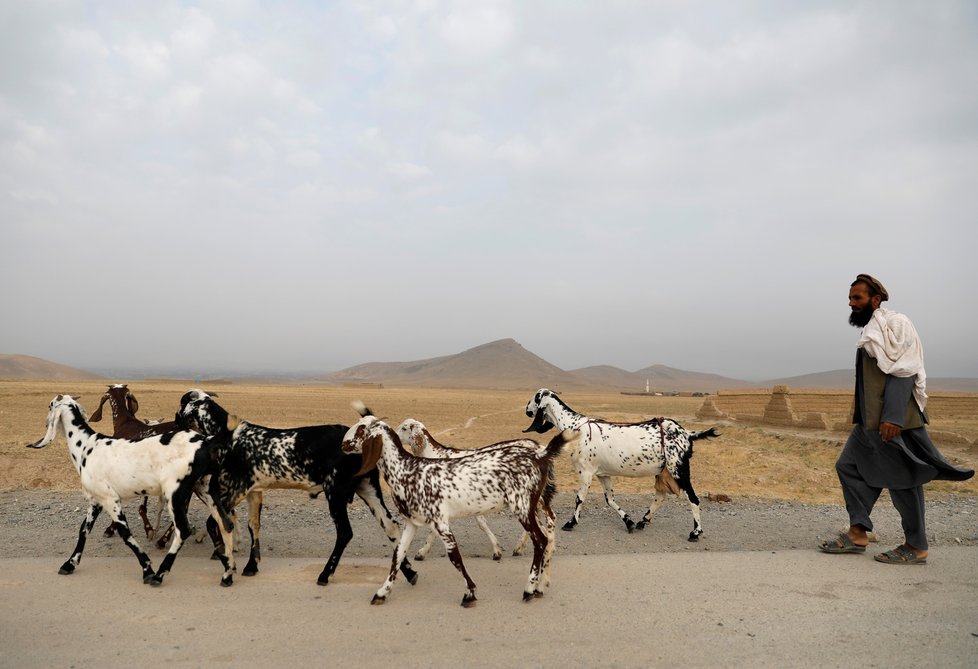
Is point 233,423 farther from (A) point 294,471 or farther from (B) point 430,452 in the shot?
(B) point 430,452

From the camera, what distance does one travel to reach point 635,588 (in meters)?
5.94

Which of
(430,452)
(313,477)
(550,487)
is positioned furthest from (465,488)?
(430,452)

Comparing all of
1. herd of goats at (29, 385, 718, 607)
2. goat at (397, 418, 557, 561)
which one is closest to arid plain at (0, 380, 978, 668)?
goat at (397, 418, 557, 561)

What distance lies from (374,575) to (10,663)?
3.05m

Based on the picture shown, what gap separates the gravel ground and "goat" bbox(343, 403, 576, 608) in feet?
5.16

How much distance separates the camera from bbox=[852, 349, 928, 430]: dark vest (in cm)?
683

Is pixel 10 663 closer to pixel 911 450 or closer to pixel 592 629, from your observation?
pixel 592 629

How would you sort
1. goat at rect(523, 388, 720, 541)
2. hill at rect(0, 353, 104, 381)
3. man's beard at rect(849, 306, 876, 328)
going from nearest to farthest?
man's beard at rect(849, 306, 876, 328)
goat at rect(523, 388, 720, 541)
hill at rect(0, 353, 104, 381)

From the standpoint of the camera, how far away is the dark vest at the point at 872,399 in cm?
683

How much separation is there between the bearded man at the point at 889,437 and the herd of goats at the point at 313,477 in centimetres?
358

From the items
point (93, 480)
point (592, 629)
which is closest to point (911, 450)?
point (592, 629)

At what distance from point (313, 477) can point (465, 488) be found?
2000 millimetres

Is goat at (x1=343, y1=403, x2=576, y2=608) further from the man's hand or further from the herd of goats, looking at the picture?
the man's hand

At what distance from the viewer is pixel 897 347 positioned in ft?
22.6
